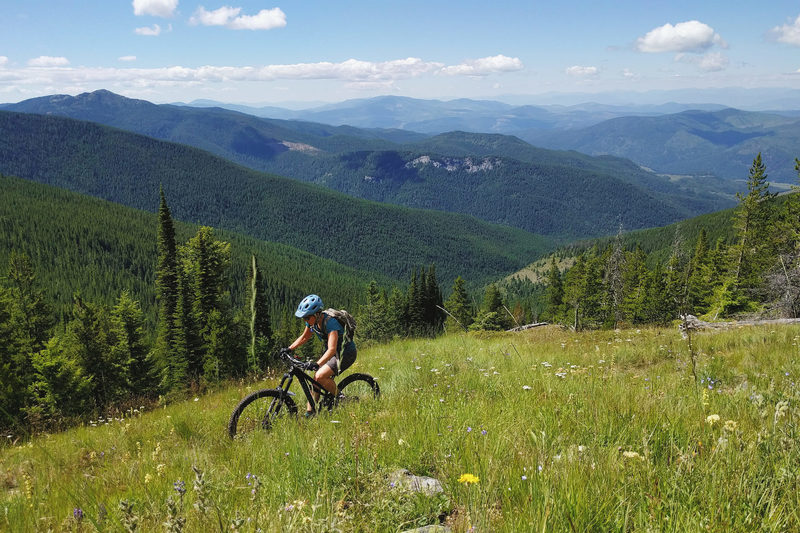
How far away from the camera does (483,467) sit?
277cm

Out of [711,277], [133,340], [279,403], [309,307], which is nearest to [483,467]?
[279,403]

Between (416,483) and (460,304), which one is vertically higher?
(416,483)

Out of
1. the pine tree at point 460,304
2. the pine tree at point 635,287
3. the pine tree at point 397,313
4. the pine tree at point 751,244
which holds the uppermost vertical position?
the pine tree at point 751,244

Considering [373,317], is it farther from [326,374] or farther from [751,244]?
[326,374]

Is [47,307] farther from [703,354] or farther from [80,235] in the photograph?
[80,235]

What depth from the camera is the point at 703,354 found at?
791 centimetres

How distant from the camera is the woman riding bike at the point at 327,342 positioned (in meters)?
6.03

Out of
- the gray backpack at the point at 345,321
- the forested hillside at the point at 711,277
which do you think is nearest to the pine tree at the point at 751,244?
the forested hillside at the point at 711,277

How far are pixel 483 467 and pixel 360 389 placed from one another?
4.61 meters

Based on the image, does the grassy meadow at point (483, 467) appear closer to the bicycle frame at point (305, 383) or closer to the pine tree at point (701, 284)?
the bicycle frame at point (305, 383)

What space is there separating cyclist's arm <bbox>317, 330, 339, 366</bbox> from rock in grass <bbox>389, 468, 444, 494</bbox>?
3.09 meters

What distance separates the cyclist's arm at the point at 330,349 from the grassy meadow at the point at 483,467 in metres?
0.92

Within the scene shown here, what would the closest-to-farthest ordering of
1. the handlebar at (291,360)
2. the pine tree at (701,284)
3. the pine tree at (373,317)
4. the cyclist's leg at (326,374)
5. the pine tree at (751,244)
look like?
the handlebar at (291,360) < the cyclist's leg at (326,374) < the pine tree at (751,244) < the pine tree at (701,284) < the pine tree at (373,317)

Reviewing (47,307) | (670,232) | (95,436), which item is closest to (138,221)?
(47,307)
